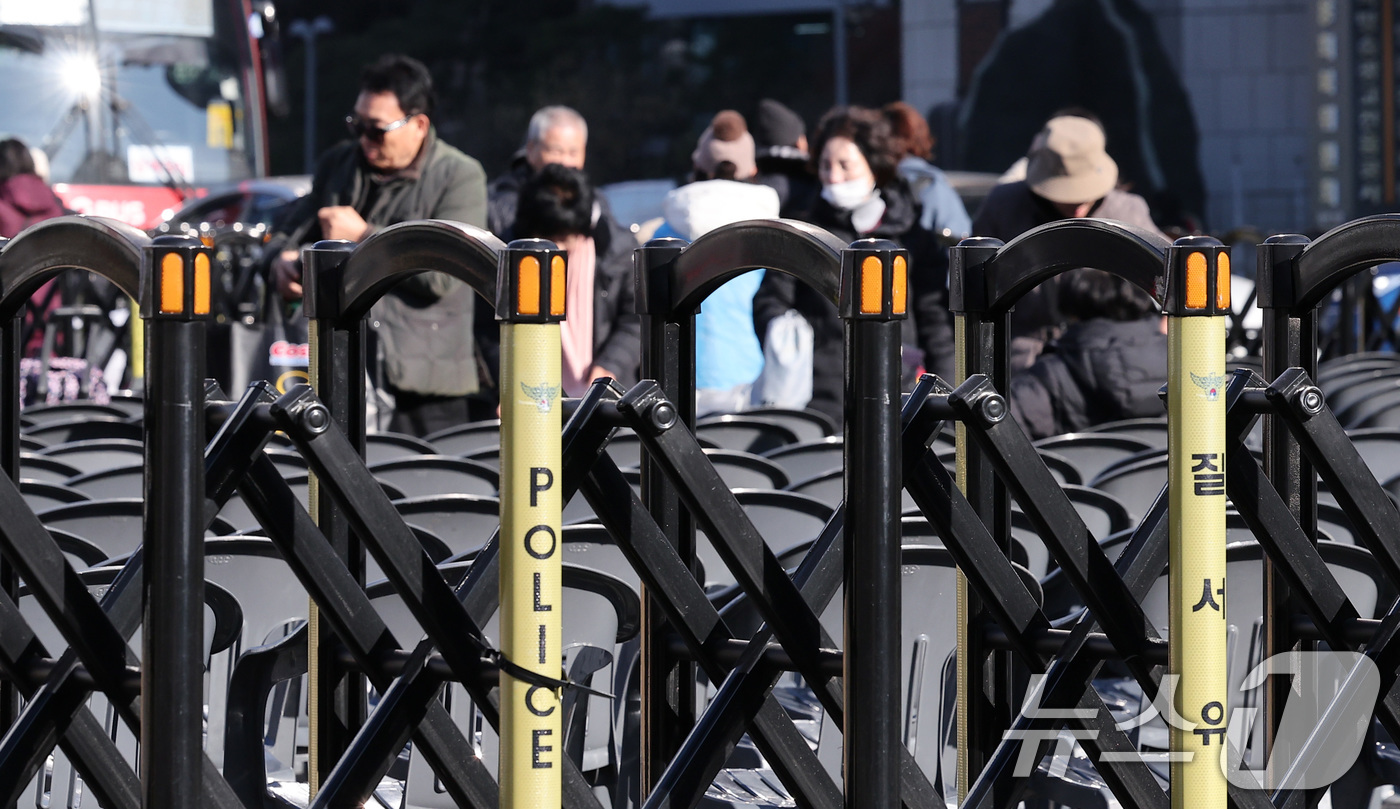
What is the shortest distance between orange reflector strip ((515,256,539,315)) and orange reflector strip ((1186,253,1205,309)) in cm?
85

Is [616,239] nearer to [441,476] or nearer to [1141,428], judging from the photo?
[1141,428]

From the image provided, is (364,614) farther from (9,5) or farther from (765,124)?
(9,5)

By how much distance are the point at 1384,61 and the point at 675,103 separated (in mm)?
8366

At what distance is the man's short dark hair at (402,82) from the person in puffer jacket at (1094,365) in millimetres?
2175

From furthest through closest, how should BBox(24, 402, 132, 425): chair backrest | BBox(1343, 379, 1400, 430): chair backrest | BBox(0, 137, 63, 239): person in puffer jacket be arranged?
BBox(0, 137, 63, 239): person in puffer jacket, BBox(24, 402, 132, 425): chair backrest, BBox(1343, 379, 1400, 430): chair backrest

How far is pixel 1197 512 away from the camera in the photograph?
2.35 meters

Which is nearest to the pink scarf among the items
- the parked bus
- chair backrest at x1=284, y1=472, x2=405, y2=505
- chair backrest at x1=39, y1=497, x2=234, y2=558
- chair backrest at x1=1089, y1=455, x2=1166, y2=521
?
chair backrest at x1=284, y1=472, x2=405, y2=505

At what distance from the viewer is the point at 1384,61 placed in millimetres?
19141

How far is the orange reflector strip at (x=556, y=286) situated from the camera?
2180 mm

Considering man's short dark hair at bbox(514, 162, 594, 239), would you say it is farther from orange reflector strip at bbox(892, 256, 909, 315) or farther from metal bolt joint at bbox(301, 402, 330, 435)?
orange reflector strip at bbox(892, 256, 909, 315)

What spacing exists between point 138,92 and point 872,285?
1155 centimetres

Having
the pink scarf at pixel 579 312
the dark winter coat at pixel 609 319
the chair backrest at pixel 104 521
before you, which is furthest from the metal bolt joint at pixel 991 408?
the dark winter coat at pixel 609 319

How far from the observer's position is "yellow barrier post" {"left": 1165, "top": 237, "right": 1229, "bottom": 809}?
229cm

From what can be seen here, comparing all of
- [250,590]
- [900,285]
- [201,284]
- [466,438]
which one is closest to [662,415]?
[900,285]
